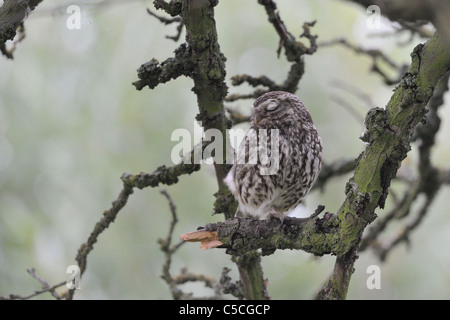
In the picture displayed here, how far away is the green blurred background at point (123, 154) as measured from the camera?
607 centimetres

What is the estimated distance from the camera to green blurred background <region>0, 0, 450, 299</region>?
19.9ft

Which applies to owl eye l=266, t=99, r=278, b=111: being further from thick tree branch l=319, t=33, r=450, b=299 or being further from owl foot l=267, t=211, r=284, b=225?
thick tree branch l=319, t=33, r=450, b=299

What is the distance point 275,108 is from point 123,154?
122 inches

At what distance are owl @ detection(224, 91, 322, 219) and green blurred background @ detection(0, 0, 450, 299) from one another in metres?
2.12

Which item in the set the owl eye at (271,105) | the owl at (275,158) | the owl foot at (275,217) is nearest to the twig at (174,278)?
the owl at (275,158)

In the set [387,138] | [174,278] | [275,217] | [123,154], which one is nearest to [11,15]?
[275,217]

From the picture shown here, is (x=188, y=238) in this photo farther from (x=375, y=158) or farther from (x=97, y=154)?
(x=97, y=154)

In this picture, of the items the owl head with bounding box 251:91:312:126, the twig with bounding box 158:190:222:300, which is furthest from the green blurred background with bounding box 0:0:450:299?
the owl head with bounding box 251:91:312:126

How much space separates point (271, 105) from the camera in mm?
3869

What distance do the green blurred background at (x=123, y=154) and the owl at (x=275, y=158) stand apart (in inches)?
83.4

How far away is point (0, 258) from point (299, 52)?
3680 mm

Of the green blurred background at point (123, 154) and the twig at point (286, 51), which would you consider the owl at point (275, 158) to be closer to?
the twig at point (286, 51)

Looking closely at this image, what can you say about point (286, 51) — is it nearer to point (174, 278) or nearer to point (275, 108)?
point (275, 108)
